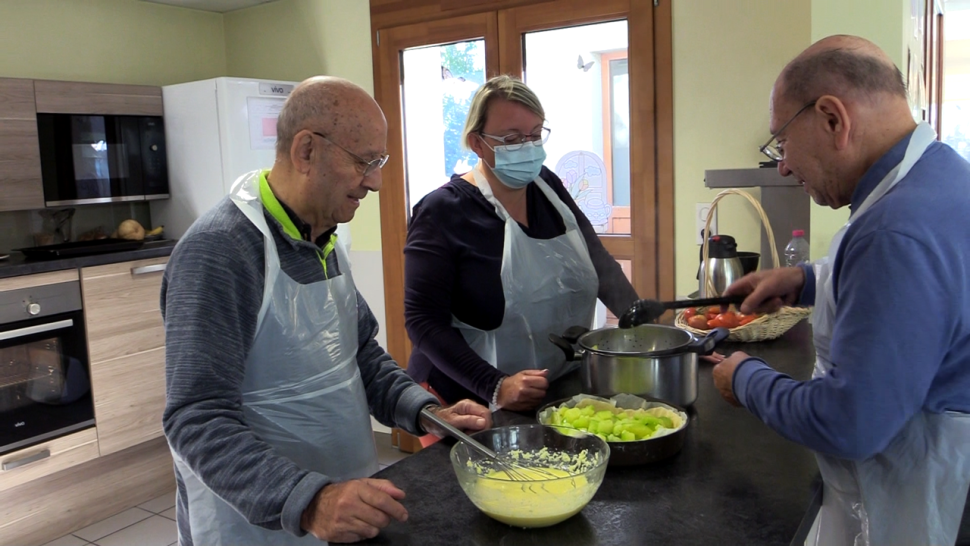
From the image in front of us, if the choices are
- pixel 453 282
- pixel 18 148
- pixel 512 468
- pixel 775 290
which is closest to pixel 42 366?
pixel 18 148

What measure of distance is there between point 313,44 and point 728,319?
9.39 ft

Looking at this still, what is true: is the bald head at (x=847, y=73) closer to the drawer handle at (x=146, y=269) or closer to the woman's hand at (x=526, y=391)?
the woman's hand at (x=526, y=391)

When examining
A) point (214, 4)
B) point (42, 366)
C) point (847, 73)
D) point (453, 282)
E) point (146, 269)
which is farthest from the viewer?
point (214, 4)

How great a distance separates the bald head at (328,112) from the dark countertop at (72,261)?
1.80 meters

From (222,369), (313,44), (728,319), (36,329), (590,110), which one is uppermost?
(313,44)

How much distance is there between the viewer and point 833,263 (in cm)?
108

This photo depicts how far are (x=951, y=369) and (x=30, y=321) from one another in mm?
3147

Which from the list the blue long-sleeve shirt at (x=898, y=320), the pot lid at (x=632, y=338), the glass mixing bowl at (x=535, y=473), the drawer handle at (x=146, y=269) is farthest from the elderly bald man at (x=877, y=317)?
the drawer handle at (x=146, y=269)

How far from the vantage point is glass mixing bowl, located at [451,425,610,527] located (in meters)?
1.02

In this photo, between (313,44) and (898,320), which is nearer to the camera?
(898,320)

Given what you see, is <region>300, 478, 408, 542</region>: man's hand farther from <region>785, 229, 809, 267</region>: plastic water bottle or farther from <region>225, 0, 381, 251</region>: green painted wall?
<region>225, 0, 381, 251</region>: green painted wall

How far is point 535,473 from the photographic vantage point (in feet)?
3.64

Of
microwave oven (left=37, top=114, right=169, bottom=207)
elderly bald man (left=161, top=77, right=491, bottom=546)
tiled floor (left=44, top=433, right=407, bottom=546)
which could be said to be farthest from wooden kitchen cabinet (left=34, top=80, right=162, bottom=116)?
elderly bald man (left=161, top=77, right=491, bottom=546)

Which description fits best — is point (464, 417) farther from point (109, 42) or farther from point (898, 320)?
point (109, 42)
